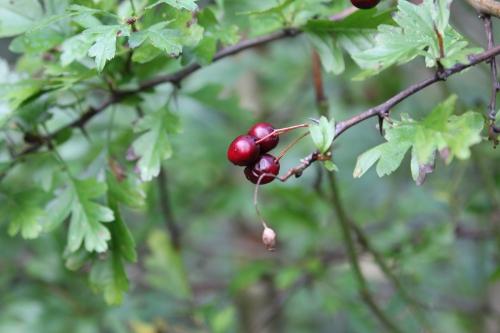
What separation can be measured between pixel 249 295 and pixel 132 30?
4.29 feet

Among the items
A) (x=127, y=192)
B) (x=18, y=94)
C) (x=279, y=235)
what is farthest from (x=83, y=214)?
(x=279, y=235)

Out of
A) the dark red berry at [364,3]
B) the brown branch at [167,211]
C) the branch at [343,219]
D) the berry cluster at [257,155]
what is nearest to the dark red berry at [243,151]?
the berry cluster at [257,155]

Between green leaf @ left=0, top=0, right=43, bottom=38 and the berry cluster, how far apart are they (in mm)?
435

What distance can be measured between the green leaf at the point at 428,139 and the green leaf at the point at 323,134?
2.7 inches

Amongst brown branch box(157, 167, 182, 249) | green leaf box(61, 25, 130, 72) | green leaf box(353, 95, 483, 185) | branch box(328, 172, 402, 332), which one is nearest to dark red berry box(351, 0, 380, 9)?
green leaf box(353, 95, 483, 185)

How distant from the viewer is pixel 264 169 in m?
0.82

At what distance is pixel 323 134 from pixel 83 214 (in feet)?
1.45

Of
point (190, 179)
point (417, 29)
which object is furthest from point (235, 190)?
point (417, 29)

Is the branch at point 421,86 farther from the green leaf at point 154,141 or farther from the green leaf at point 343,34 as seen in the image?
the green leaf at point 154,141

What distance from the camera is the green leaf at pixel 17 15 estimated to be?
1.05 metres

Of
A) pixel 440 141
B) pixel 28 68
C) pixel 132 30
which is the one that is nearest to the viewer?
pixel 440 141

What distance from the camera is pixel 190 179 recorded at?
6.08 feet

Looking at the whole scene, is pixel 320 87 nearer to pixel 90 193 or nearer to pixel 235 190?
pixel 90 193

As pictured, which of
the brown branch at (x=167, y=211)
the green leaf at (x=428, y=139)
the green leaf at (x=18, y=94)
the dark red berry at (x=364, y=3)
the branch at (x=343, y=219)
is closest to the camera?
the green leaf at (x=428, y=139)
